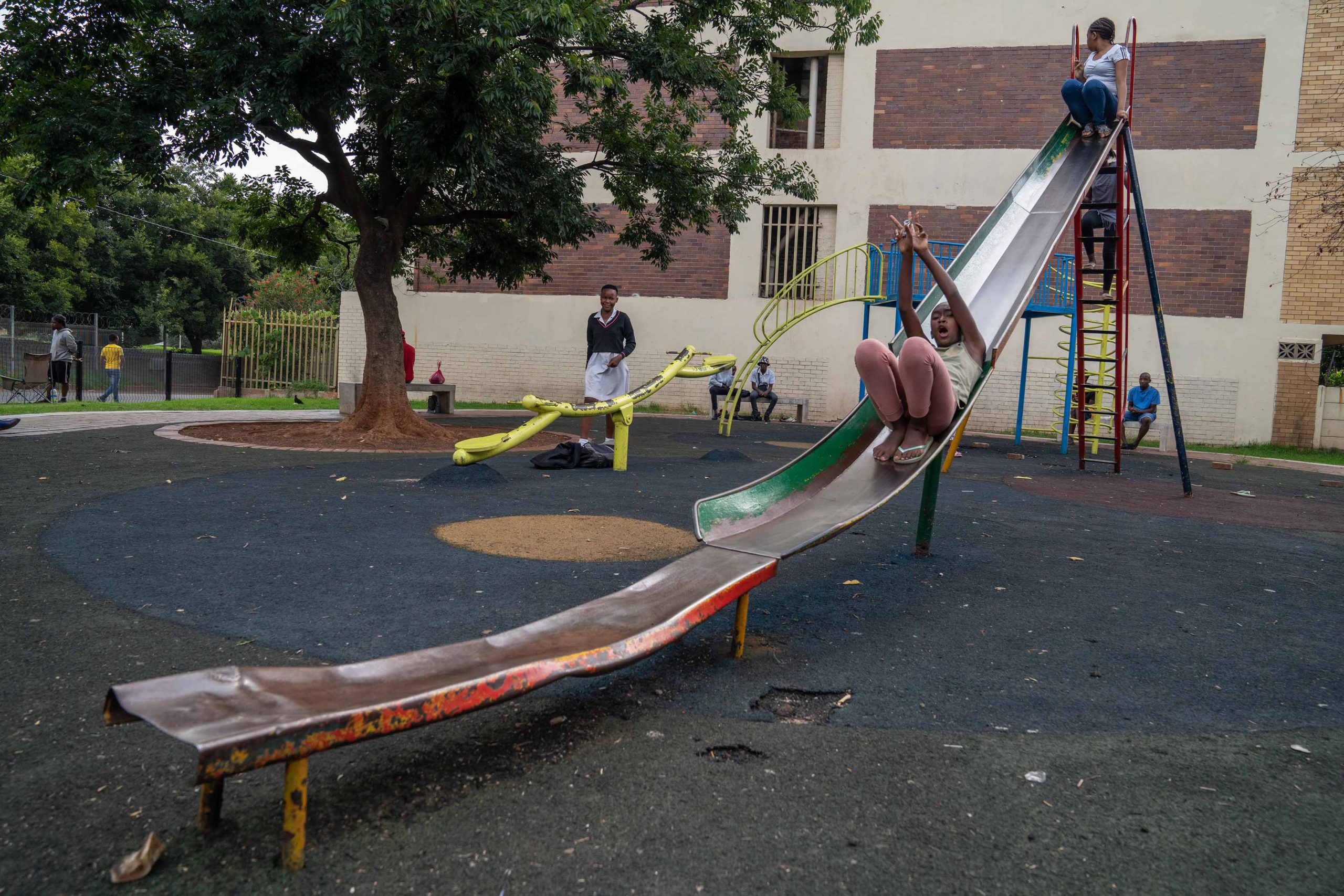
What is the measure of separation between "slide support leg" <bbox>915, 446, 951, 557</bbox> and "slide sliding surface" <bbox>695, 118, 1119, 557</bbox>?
0.39 meters

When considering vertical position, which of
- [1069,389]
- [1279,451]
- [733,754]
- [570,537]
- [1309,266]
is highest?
[1309,266]

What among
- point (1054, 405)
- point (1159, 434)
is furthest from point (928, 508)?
point (1054, 405)

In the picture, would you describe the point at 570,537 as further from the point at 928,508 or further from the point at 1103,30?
the point at 1103,30

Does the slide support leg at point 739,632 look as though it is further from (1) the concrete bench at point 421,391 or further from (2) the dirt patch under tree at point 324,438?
(1) the concrete bench at point 421,391

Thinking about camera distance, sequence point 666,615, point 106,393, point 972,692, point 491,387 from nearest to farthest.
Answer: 1. point 666,615
2. point 972,692
3. point 106,393
4. point 491,387

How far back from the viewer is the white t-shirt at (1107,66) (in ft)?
26.3

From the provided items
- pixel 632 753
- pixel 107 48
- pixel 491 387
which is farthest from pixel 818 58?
pixel 632 753

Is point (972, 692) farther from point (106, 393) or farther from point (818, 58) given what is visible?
point (106, 393)

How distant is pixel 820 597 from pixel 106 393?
19.6 meters

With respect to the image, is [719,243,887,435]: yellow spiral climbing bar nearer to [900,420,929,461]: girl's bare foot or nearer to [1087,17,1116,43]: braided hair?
[1087,17,1116,43]: braided hair

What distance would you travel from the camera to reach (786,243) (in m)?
19.7

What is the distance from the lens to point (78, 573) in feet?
14.8

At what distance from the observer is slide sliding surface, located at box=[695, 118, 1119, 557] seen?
4.21 m

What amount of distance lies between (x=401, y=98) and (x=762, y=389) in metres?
10.1
